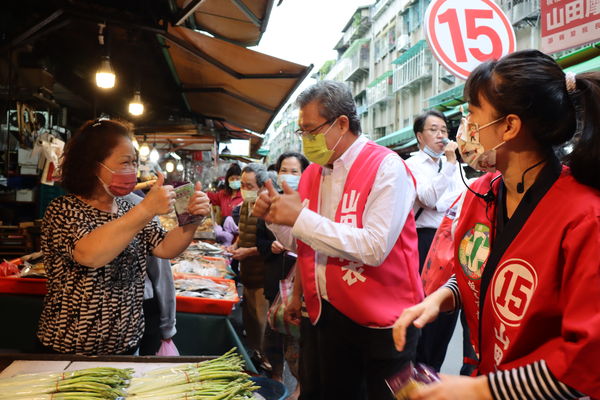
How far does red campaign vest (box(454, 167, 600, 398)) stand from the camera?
1091mm

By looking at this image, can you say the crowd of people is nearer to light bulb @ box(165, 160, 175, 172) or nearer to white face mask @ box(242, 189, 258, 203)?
white face mask @ box(242, 189, 258, 203)

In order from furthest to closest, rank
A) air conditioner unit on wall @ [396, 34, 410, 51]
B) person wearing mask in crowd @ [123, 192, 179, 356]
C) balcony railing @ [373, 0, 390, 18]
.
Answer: balcony railing @ [373, 0, 390, 18] < air conditioner unit on wall @ [396, 34, 410, 51] < person wearing mask in crowd @ [123, 192, 179, 356]

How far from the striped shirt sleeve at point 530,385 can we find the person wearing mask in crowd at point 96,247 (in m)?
1.50

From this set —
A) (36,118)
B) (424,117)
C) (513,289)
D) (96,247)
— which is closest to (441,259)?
(424,117)

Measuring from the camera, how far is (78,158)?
2193mm

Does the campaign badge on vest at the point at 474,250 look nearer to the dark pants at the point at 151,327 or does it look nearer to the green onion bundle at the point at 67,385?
the green onion bundle at the point at 67,385

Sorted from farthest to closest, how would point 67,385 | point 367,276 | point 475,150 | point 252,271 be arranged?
point 252,271, point 367,276, point 67,385, point 475,150

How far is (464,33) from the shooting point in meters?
4.17

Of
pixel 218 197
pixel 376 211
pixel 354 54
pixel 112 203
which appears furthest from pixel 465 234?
pixel 354 54

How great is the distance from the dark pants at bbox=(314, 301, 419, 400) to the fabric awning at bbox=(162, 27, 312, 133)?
4679 millimetres

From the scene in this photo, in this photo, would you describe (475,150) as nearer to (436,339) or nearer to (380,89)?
(436,339)

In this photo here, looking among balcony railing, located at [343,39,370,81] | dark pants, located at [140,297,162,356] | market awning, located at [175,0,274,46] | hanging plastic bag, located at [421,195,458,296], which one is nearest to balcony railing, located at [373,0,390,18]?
balcony railing, located at [343,39,370,81]

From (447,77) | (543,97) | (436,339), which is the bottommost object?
(436,339)

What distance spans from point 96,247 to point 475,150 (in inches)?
63.4
